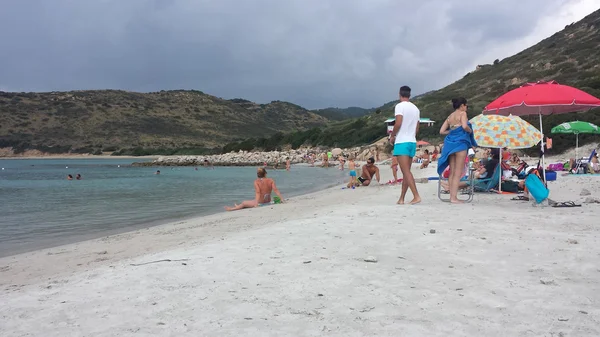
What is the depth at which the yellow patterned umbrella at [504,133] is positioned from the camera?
751 centimetres

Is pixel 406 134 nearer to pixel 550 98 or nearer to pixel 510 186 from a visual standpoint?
pixel 550 98

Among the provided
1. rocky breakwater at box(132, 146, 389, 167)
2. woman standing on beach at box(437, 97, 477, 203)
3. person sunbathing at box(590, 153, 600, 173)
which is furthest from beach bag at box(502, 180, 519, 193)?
rocky breakwater at box(132, 146, 389, 167)

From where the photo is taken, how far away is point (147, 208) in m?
11.5

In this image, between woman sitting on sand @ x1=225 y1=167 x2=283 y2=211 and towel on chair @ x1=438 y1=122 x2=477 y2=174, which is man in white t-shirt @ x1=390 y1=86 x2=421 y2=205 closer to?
towel on chair @ x1=438 y1=122 x2=477 y2=174

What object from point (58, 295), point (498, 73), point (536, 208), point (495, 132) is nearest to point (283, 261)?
point (58, 295)

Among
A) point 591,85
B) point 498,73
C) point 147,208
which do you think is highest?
point 498,73

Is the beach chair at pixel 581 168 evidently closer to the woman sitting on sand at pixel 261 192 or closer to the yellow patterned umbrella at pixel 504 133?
the yellow patterned umbrella at pixel 504 133

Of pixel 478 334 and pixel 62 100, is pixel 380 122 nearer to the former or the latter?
pixel 478 334

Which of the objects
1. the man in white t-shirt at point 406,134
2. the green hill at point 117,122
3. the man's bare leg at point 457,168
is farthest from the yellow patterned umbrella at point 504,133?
the green hill at point 117,122

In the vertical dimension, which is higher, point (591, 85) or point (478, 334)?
point (591, 85)

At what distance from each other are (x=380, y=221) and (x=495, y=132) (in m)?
3.56

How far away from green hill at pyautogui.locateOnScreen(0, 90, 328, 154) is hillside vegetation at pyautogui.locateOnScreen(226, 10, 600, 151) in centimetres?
2132

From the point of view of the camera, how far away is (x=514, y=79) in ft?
148

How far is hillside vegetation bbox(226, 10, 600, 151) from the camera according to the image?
36.0m
